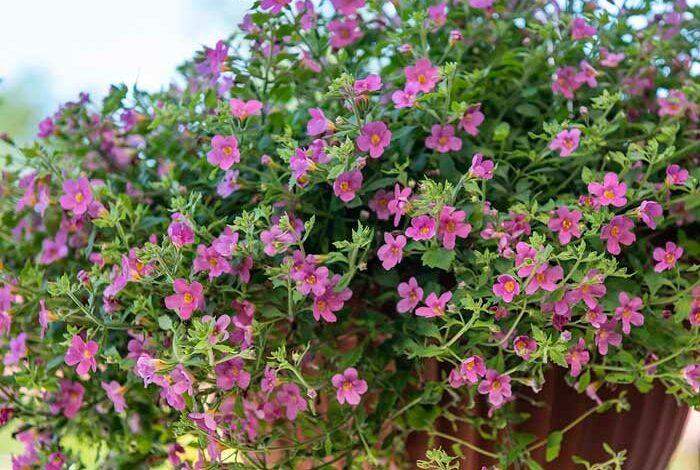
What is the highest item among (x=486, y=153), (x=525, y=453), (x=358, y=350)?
(x=486, y=153)

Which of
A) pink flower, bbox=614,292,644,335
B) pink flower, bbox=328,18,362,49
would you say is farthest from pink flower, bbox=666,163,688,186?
pink flower, bbox=328,18,362,49

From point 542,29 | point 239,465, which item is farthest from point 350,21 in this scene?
point 239,465

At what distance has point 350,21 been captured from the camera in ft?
2.75

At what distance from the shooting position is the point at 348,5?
787mm

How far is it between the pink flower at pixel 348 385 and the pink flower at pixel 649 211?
0.86 feet

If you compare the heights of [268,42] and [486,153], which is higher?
[268,42]

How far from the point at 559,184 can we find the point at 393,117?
17cm

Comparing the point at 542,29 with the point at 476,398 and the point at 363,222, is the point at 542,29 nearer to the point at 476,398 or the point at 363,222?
the point at 363,222

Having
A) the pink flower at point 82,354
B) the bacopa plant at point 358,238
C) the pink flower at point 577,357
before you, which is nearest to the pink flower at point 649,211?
the bacopa plant at point 358,238

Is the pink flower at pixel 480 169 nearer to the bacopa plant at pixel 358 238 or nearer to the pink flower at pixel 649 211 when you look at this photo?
the bacopa plant at pixel 358 238

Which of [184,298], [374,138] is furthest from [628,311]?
[184,298]

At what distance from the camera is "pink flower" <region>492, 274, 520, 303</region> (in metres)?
0.64

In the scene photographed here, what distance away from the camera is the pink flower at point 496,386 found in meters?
0.68

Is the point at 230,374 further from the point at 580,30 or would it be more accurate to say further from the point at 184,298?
the point at 580,30
